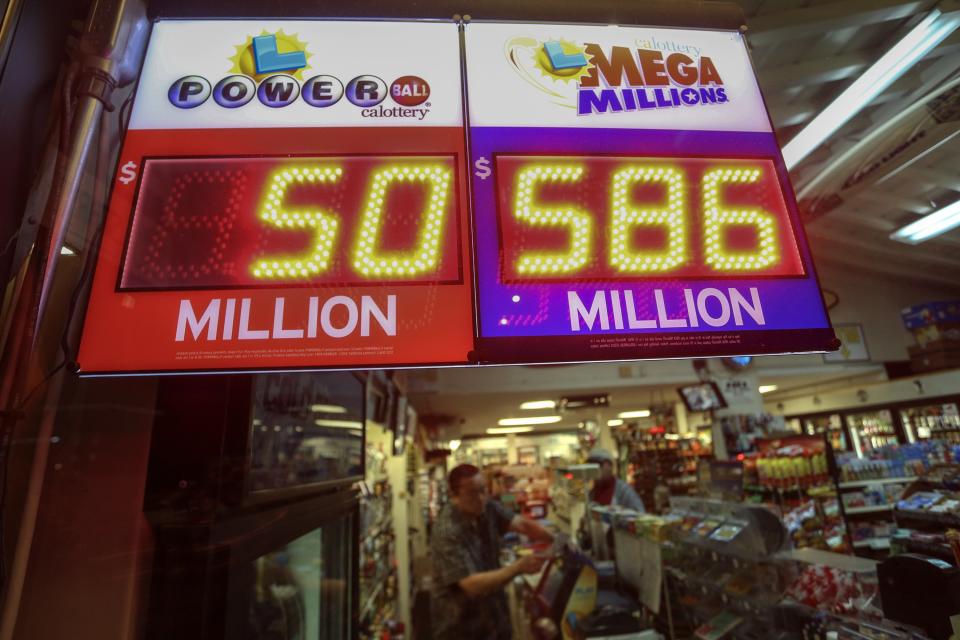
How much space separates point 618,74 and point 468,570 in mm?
3060

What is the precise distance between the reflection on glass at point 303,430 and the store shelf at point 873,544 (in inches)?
294

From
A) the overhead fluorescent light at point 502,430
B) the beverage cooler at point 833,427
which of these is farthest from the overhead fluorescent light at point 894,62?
the overhead fluorescent light at point 502,430

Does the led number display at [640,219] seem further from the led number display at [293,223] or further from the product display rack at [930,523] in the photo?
the product display rack at [930,523]

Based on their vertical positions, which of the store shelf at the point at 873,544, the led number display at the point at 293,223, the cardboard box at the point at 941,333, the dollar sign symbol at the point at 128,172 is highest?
the cardboard box at the point at 941,333

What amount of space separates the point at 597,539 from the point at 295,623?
12.1 ft

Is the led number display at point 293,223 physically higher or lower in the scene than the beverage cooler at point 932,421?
higher

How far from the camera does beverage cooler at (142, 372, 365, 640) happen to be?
4.43ft

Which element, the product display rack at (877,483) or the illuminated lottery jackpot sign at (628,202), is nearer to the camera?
the illuminated lottery jackpot sign at (628,202)

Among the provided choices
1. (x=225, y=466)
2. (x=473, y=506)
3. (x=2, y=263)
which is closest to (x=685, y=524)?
(x=473, y=506)

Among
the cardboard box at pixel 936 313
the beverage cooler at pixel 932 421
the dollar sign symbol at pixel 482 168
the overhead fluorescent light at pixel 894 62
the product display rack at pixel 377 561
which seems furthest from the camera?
the beverage cooler at pixel 932 421

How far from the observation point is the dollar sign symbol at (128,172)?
1507mm

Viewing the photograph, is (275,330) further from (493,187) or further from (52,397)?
(493,187)

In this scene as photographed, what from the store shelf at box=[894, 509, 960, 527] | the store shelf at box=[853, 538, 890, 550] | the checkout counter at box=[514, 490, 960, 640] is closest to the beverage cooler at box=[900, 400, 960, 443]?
the store shelf at box=[853, 538, 890, 550]

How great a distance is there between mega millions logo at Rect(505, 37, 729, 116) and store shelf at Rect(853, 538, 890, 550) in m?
7.65
